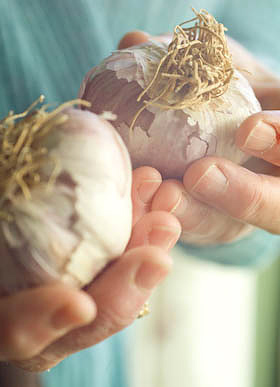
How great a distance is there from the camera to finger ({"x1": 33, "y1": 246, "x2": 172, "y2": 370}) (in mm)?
318

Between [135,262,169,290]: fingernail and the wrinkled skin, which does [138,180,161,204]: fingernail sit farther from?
[135,262,169,290]: fingernail

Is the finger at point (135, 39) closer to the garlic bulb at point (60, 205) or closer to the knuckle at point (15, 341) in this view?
the garlic bulb at point (60, 205)

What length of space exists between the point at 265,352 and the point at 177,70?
1225 mm

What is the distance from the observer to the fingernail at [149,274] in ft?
1.04

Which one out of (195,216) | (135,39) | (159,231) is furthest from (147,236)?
(135,39)

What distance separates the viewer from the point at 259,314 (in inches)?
54.7

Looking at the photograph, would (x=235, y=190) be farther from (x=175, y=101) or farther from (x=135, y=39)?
(x=135, y=39)

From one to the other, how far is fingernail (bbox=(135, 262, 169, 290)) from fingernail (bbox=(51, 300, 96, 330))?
0.17ft

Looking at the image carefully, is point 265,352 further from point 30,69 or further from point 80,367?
point 30,69

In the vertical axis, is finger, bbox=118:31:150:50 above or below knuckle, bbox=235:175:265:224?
above

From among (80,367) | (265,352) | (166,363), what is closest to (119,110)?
(80,367)

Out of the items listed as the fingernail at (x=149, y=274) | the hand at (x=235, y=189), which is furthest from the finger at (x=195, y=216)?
the fingernail at (x=149, y=274)

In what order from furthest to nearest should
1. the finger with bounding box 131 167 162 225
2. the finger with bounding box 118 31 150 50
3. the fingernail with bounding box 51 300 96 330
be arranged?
the finger with bounding box 118 31 150 50 → the finger with bounding box 131 167 162 225 → the fingernail with bounding box 51 300 96 330

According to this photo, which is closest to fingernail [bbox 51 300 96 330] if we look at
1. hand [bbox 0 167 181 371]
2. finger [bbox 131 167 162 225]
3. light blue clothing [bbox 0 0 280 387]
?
hand [bbox 0 167 181 371]
